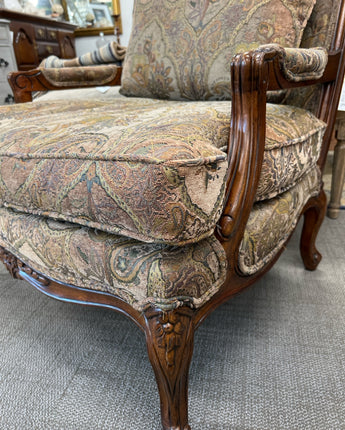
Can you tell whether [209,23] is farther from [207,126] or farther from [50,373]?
[50,373]

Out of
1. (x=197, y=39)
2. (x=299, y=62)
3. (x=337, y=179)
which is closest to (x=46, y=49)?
(x=197, y=39)

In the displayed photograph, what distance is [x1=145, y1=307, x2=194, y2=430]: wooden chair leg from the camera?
513mm

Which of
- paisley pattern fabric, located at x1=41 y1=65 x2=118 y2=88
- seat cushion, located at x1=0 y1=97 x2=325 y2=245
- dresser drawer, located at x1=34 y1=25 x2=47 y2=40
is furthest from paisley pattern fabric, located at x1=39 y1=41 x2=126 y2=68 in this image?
dresser drawer, located at x1=34 y1=25 x2=47 y2=40

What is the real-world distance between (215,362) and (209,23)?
2.91 ft

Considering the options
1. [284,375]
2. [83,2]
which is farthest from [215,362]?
[83,2]

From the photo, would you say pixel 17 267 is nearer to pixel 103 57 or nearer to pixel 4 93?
pixel 103 57

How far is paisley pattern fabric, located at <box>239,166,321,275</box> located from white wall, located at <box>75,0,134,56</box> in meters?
3.02

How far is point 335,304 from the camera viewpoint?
0.94 metres

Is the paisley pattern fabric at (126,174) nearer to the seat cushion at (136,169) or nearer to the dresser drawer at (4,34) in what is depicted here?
the seat cushion at (136,169)

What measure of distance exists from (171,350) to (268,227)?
0.31m

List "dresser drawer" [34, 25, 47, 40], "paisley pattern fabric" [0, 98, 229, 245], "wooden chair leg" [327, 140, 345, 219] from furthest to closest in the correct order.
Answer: "dresser drawer" [34, 25, 47, 40] < "wooden chair leg" [327, 140, 345, 219] < "paisley pattern fabric" [0, 98, 229, 245]

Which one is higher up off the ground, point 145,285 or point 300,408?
point 145,285

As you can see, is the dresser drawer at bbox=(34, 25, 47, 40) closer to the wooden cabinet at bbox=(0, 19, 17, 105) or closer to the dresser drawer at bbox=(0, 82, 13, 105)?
the wooden cabinet at bbox=(0, 19, 17, 105)

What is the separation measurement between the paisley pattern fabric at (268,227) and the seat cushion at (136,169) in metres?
0.03
